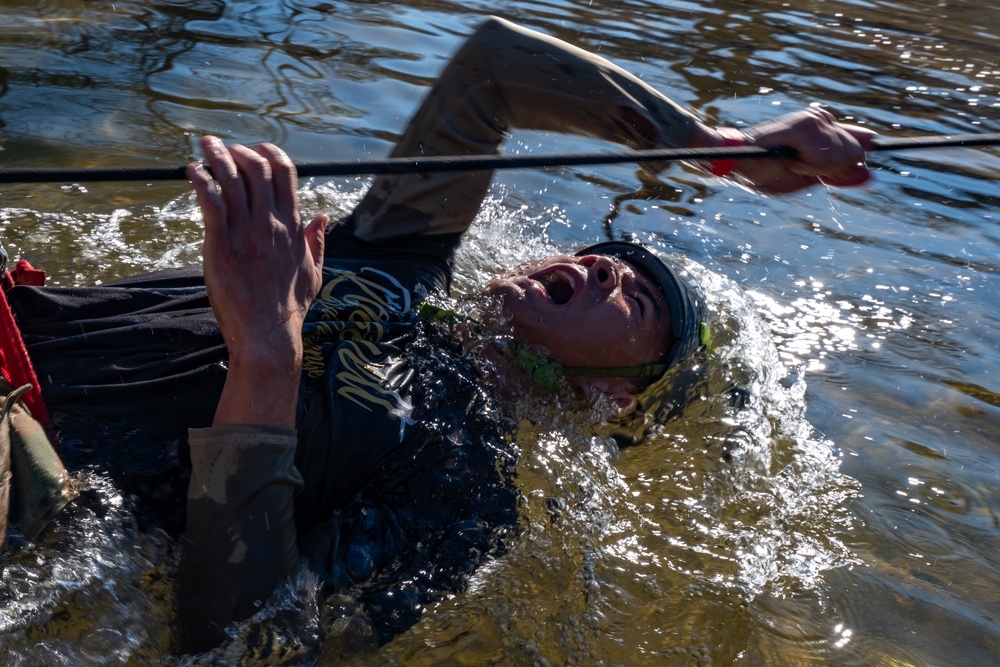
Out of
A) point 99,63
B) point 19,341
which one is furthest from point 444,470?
point 99,63

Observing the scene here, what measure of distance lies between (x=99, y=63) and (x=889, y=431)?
4754mm

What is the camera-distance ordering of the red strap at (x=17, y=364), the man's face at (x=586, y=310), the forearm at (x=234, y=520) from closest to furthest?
1. the forearm at (x=234, y=520)
2. the red strap at (x=17, y=364)
3. the man's face at (x=586, y=310)

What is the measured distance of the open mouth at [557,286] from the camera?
2873 millimetres

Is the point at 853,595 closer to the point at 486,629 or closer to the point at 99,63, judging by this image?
the point at 486,629

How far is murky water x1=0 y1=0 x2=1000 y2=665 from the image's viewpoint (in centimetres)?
234

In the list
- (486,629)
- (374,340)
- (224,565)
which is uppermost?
(374,340)

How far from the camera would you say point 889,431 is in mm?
3311

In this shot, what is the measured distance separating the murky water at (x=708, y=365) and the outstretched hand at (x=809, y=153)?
37.7 inches

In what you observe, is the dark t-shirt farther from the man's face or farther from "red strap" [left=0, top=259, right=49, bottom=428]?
the man's face

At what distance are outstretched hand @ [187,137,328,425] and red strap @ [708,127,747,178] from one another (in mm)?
1121

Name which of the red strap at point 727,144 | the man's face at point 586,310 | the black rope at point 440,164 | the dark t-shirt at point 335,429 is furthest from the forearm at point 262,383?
the red strap at point 727,144

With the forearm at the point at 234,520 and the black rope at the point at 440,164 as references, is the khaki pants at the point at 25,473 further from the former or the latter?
the black rope at the point at 440,164

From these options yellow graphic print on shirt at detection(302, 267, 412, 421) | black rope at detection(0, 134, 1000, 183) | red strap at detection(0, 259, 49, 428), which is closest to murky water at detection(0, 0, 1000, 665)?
red strap at detection(0, 259, 49, 428)

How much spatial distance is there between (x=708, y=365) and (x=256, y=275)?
5.47 feet
